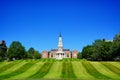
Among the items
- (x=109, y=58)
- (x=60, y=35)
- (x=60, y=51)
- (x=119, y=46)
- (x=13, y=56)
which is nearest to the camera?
(x=119, y=46)

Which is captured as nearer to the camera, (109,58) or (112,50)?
(112,50)

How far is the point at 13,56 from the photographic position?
154625mm

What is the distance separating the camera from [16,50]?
502 feet

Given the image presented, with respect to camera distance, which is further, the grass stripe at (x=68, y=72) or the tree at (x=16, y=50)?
the tree at (x=16, y=50)

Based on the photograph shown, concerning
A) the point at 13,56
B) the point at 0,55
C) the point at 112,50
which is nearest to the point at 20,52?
the point at 13,56

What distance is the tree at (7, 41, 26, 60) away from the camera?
15338 cm

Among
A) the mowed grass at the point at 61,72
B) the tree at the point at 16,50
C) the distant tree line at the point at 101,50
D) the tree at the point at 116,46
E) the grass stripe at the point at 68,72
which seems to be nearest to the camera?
the mowed grass at the point at 61,72

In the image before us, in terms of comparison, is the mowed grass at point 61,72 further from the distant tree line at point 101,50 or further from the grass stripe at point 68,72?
the distant tree line at point 101,50

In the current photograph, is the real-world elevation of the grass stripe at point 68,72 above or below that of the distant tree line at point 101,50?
below

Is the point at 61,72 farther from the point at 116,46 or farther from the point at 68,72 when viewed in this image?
the point at 116,46

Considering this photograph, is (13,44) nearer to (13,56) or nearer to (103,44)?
(13,56)

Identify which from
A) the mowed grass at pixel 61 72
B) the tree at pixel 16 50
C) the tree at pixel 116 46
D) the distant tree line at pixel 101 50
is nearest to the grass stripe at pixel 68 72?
the mowed grass at pixel 61 72

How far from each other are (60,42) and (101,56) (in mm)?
62101

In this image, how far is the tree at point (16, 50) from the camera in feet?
503
